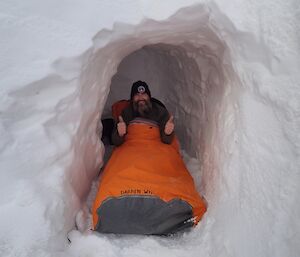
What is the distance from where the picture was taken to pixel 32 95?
1874 mm

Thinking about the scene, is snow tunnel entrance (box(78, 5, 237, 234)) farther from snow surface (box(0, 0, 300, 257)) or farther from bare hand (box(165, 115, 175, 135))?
bare hand (box(165, 115, 175, 135))

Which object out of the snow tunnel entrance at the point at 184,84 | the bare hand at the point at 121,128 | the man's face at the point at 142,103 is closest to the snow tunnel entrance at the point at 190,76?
the snow tunnel entrance at the point at 184,84

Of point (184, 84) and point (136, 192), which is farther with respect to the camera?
point (184, 84)

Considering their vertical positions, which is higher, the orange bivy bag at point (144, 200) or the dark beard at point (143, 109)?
the dark beard at point (143, 109)

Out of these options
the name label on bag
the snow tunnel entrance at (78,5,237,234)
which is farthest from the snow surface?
the name label on bag

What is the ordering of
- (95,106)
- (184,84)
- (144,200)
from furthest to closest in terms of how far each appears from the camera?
(184,84)
(95,106)
(144,200)

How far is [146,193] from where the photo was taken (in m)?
2.24

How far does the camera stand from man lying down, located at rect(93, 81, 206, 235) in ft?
7.15

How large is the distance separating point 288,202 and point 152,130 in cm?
153

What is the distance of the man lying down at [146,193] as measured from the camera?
7.15 ft

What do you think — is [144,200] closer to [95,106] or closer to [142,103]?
[95,106]

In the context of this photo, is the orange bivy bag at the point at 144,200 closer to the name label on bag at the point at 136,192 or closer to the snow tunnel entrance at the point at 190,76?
the name label on bag at the point at 136,192

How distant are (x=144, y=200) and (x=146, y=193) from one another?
5 centimetres

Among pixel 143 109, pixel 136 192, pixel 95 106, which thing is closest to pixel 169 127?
pixel 143 109
